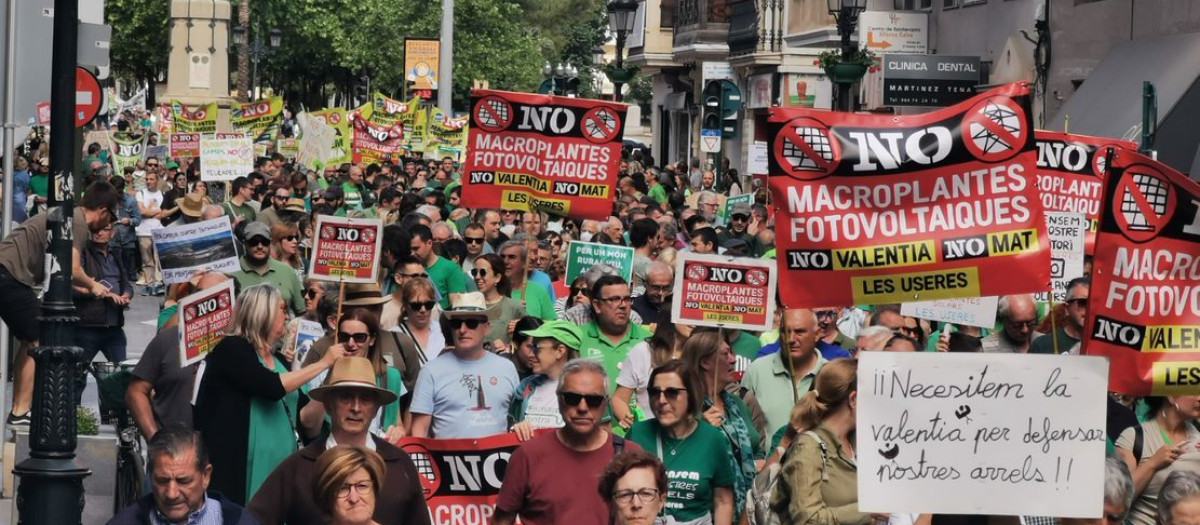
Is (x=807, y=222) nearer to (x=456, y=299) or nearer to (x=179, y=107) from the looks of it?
(x=456, y=299)

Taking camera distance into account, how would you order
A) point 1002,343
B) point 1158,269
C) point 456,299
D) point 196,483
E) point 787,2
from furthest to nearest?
point 787,2 → point 1002,343 → point 456,299 → point 1158,269 → point 196,483

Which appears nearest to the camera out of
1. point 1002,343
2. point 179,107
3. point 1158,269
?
point 1158,269

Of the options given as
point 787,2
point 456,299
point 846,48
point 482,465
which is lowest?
point 482,465

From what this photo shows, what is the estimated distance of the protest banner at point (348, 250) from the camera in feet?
43.3

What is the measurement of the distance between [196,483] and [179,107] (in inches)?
1155

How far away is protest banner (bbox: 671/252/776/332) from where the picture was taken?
36.9 ft

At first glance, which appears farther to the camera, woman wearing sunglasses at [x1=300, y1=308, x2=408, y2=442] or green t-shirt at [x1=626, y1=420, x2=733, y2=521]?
woman wearing sunglasses at [x1=300, y1=308, x2=408, y2=442]

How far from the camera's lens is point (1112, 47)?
26453 millimetres

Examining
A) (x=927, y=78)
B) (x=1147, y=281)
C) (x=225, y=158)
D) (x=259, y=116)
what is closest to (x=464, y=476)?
(x=1147, y=281)

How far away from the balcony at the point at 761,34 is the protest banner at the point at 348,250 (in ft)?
120

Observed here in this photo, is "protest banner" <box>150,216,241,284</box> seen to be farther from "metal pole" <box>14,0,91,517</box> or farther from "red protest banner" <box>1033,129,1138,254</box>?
"red protest banner" <box>1033,129,1138,254</box>

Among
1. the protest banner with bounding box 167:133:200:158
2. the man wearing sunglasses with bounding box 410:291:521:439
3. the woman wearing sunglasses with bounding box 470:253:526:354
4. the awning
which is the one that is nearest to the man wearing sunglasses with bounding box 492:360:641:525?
the man wearing sunglasses with bounding box 410:291:521:439

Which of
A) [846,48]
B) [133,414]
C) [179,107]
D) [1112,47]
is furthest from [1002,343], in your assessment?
[179,107]

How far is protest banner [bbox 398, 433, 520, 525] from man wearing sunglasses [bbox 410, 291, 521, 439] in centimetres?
74
